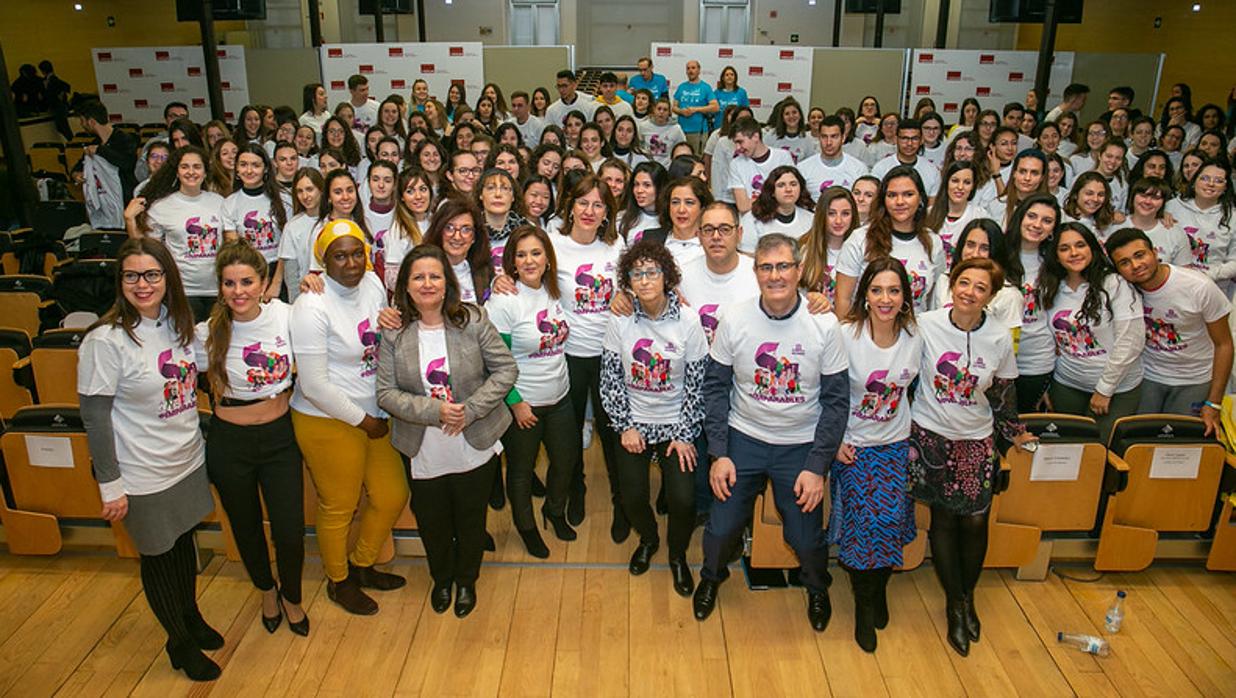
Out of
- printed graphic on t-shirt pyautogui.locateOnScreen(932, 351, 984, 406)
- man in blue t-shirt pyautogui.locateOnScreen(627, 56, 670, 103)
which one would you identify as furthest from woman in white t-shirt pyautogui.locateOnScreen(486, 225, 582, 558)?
man in blue t-shirt pyautogui.locateOnScreen(627, 56, 670, 103)

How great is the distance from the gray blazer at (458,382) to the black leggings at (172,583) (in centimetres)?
83

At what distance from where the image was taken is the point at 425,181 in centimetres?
436

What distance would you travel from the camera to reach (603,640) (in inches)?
129

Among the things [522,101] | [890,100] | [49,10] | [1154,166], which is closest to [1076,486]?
[1154,166]

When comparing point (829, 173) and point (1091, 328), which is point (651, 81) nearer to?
point (829, 173)

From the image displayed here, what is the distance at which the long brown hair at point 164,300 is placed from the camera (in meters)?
2.70

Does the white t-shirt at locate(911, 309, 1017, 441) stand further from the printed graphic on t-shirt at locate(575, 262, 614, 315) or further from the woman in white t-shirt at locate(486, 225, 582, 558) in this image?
the woman in white t-shirt at locate(486, 225, 582, 558)

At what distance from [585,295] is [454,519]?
3.63ft

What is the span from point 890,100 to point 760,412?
10379mm

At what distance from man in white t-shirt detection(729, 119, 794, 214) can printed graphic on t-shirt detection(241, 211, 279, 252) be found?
2915 mm

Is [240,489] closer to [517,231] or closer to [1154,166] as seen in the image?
[517,231]

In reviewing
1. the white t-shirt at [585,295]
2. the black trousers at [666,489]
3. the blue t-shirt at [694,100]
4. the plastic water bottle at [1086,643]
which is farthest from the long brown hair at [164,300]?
the blue t-shirt at [694,100]

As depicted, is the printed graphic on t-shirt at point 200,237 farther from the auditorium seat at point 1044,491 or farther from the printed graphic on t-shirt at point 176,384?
the auditorium seat at point 1044,491

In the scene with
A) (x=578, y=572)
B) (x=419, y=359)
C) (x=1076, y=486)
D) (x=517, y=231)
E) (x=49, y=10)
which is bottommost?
(x=578, y=572)
